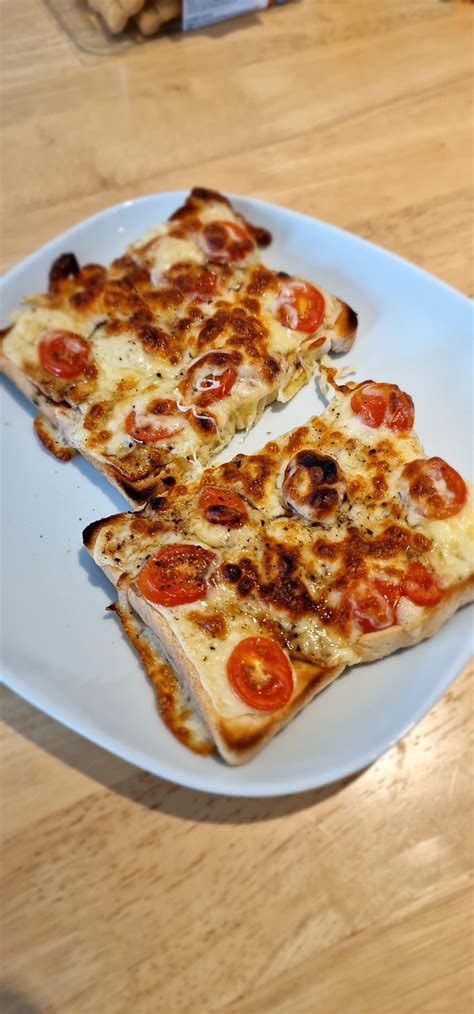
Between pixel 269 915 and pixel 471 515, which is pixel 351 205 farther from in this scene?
pixel 269 915

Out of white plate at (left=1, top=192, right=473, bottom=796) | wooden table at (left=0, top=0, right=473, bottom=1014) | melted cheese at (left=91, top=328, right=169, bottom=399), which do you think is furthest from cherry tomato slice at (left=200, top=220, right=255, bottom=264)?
wooden table at (left=0, top=0, right=473, bottom=1014)

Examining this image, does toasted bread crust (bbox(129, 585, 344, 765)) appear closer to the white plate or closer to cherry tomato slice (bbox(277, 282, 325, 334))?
the white plate

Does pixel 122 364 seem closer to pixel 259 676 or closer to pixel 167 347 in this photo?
pixel 167 347

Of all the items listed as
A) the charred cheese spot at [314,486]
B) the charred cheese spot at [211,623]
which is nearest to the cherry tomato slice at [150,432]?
the charred cheese spot at [314,486]

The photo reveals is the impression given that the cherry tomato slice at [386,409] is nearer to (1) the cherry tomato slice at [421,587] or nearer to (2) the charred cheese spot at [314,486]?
(2) the charred cheese spot at [314,486]

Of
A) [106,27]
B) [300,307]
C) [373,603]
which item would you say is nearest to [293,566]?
[373,603]
